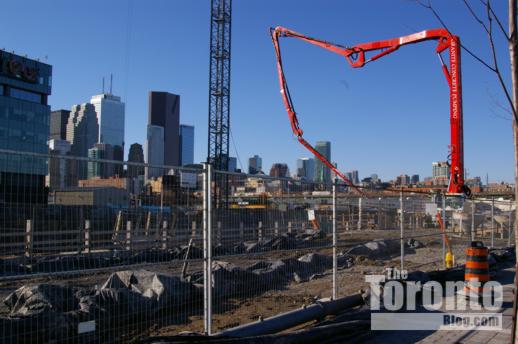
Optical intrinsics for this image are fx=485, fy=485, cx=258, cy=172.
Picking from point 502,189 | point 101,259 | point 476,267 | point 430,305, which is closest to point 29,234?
point 101,259

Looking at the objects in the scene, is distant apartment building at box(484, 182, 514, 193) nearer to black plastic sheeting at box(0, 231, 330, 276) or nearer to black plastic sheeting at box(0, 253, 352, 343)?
black plastic sheeting at box(0, 231, 330, 276)

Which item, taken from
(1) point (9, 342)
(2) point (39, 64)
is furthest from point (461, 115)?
(2) point (39, 64)

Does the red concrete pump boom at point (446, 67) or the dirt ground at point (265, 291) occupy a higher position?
the red concrete pump boom at point (446, 67)

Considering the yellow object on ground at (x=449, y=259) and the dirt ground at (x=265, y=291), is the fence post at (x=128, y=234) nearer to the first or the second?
the dirt ground at (x=265, y=291)

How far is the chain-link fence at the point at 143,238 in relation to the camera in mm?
5277

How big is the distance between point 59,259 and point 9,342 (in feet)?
3.69

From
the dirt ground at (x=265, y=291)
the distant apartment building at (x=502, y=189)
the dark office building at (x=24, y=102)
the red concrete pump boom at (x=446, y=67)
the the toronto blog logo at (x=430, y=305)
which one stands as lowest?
the dirt ground at (x=265, y=291)

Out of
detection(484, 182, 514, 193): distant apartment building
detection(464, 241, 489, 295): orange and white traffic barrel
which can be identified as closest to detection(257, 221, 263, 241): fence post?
detection(464, 241, 489, 295): orange and white traffic barrel

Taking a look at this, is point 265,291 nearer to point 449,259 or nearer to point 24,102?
point 449,259

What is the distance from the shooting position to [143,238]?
6.18m

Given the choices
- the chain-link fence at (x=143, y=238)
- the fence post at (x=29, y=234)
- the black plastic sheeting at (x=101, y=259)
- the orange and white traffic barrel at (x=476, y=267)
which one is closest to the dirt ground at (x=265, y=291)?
the chain-link fence at (x=143, y=238)

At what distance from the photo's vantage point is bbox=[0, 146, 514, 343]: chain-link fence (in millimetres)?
5277

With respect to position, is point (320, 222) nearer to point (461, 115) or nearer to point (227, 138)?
point (461, 115)

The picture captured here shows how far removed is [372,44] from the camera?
20.0 meters
